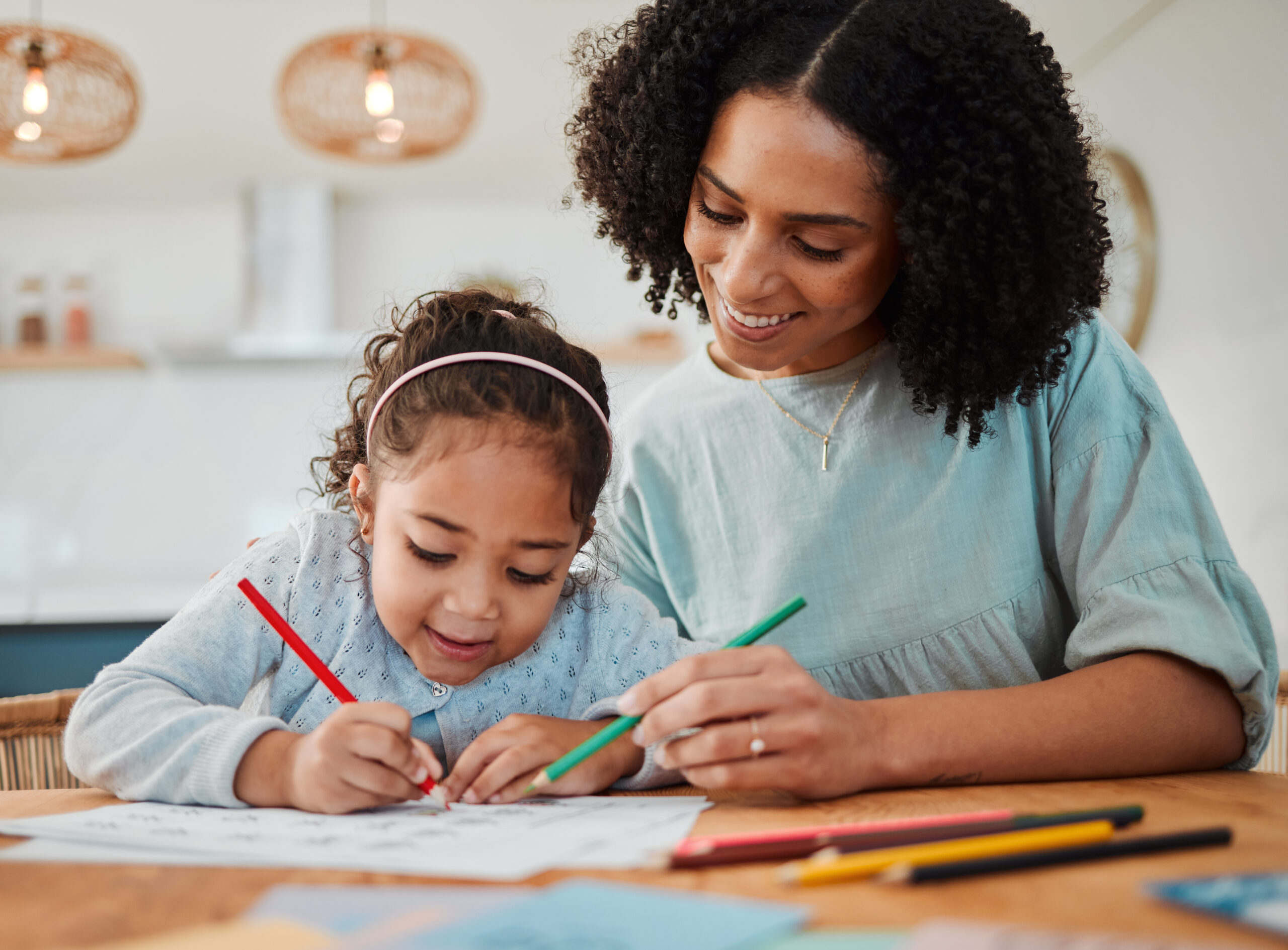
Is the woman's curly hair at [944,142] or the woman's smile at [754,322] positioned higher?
the woman's curly hair at [944,142]

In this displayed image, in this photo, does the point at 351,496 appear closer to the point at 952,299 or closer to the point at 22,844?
the point at 22,844

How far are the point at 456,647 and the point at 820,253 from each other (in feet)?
1.66

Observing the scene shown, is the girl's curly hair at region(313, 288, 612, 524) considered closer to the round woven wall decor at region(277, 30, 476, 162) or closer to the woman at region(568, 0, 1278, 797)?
the woman at region(568, 0, 1278, 797)

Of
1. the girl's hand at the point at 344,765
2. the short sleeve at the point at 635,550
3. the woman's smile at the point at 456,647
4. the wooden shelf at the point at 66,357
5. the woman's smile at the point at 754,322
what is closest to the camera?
the girl's hand at the point at 344,765

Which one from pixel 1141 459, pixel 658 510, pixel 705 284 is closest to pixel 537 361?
pixel 705 284

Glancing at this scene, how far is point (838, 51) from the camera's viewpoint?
36.9 inches

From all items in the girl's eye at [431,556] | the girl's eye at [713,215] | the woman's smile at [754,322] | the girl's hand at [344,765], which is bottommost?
the girl's hand at [344,765]

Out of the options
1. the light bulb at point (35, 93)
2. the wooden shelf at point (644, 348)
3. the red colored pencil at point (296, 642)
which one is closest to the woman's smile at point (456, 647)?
the red colored pencil at point (296, 642)

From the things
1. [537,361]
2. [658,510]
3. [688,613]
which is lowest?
[688,613]

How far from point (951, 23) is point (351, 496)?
2.42 ft

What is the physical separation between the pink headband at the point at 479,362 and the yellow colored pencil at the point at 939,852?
590mm

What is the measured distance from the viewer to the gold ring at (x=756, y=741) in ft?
2.37

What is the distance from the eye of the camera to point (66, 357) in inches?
155

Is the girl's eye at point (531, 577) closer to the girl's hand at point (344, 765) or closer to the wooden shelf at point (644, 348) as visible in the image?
the girl's hand at point (344, 765)
